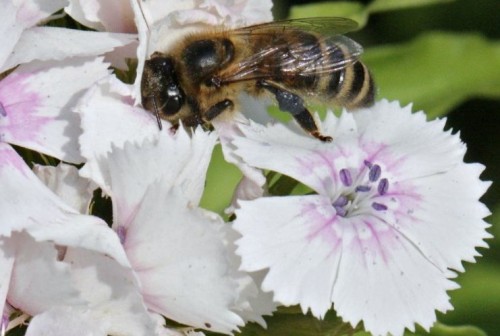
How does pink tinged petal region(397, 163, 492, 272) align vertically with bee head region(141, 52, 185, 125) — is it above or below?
below

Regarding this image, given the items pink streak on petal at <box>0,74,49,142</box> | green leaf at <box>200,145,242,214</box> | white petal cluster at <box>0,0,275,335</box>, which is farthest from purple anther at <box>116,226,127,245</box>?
green leaf at <box>200,145,242,214</box>

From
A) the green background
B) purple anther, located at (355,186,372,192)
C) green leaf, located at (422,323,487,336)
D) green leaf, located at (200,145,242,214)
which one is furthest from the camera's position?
the green background

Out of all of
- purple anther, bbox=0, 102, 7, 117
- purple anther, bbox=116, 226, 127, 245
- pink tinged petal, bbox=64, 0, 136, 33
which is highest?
pink tinged petal, bbox=64, 0, 136, 33

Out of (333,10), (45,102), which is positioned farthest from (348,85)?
(333,10)

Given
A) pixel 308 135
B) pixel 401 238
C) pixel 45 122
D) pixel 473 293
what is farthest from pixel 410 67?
pixel 45 122

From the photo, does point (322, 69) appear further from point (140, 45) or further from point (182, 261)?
point (182, 261)

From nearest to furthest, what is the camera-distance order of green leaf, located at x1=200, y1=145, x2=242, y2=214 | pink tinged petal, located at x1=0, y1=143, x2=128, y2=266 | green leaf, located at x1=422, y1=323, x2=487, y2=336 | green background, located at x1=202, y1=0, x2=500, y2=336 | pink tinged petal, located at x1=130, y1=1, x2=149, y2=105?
pink tinged petal, located at x1=0, y1=143, x2=128, y2=266, pink tinged petal, located at x1=130, y1=1, x2=149, y2=105, green leaf, located at x1=422, y1=323, x2=487, y2=336, green leaf, located at x1=200, y1=145, x2=242, y2=214, green background, located at x1=202, y1=0, x2=500, y2=336

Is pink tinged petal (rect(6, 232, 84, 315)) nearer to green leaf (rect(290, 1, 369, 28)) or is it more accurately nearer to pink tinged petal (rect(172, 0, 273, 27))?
pink tinged petal (rect(172, 0, 273, 27))
